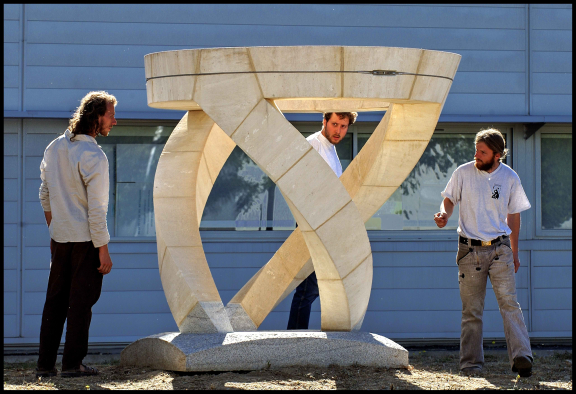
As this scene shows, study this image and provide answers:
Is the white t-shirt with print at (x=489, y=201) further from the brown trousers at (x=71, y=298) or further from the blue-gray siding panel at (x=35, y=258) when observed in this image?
the blue-gray siding panel at (x=35, y=258)

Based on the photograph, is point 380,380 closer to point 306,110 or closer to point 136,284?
point 306,110

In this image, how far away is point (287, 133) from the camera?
5.43 m

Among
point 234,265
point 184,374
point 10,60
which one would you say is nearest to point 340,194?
point 184,374

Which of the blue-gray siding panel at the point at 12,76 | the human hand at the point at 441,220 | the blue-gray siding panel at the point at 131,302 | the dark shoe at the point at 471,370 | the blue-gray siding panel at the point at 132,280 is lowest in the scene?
the dark shoe at the point at 471,370

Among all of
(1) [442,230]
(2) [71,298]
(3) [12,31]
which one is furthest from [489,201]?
(3) [12,31]

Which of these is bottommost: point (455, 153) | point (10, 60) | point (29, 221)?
point (29, 221)

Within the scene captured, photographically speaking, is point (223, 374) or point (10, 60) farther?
point (10, 60)

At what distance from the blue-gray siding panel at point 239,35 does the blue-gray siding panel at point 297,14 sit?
0.06 meters

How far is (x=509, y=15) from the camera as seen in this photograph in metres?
9.35

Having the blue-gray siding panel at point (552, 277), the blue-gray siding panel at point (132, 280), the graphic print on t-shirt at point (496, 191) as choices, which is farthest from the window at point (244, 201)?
the graphic print on t-shirt at point (496, 191)

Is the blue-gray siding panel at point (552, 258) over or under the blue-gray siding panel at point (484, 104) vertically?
under

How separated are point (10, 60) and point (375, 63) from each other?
207 inches

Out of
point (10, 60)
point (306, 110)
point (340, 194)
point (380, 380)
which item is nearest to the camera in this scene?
point (380, 380)

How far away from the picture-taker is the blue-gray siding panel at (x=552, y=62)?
9.38 meters
